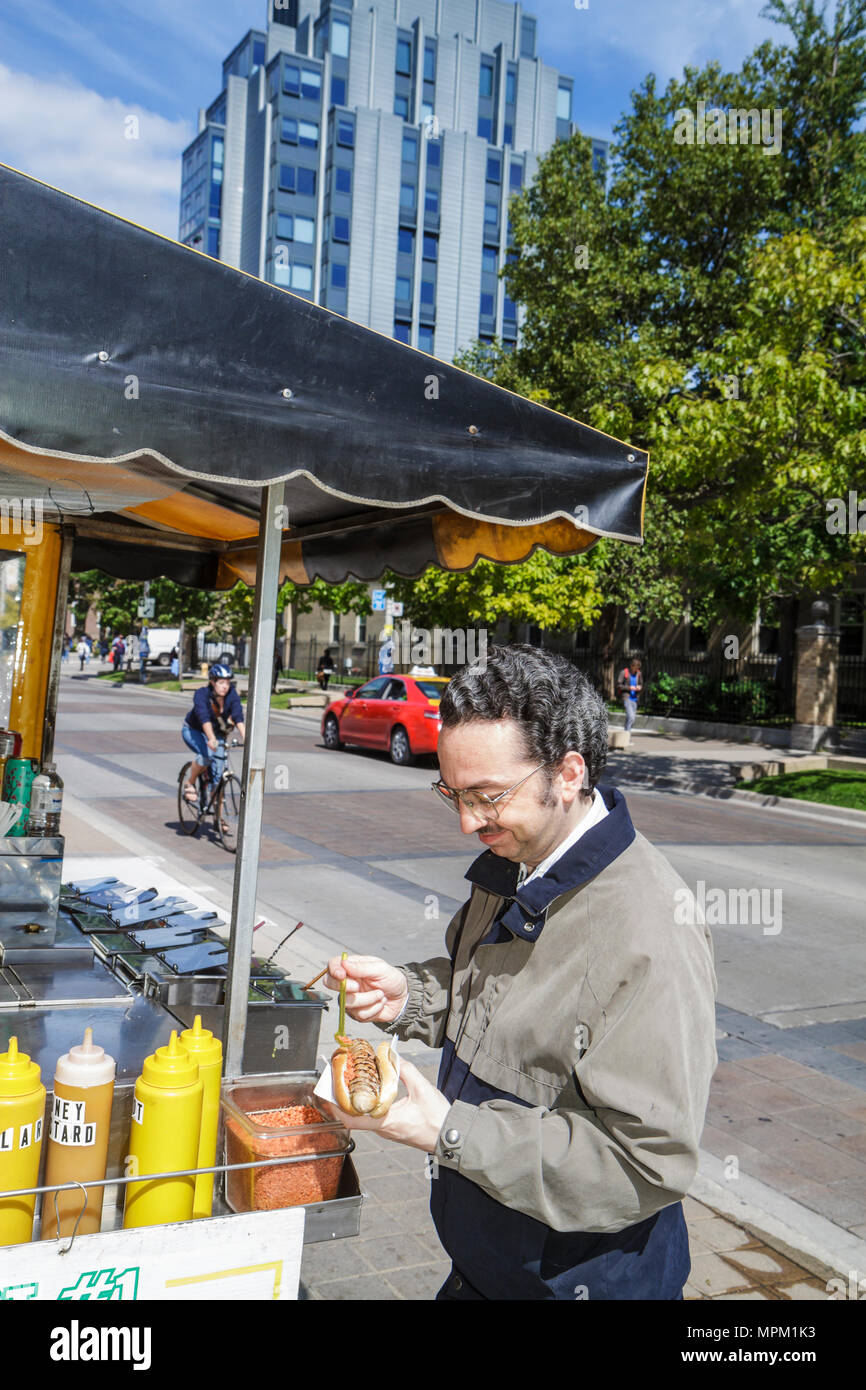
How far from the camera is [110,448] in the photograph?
7.69 feet

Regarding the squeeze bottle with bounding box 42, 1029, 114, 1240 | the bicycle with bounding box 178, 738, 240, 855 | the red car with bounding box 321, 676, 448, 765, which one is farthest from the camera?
the red car with bounding box 321, 676, 448, 765

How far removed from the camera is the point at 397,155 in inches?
2448

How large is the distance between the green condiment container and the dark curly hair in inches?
131

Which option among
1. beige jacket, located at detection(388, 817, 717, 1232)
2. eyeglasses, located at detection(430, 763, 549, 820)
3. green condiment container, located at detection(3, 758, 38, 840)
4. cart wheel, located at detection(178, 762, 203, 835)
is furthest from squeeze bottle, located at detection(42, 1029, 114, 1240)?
cart wheel, located at detection(178, 762, 203, 835)

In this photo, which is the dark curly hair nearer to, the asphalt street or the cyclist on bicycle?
the asphalt street

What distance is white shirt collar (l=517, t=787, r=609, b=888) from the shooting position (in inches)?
74.0

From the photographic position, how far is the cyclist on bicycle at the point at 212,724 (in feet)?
36.1

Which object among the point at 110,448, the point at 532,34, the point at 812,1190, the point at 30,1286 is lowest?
the point at 812,1190

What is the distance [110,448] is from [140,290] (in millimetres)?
365

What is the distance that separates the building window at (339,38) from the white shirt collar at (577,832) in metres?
71.1

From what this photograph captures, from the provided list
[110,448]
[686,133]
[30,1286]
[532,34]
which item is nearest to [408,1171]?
[30,1286]

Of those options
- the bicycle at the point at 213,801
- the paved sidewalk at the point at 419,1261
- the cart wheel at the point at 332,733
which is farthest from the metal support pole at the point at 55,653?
the cart wheel at the point at 332,733

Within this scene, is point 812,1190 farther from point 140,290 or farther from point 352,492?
point 140,290
